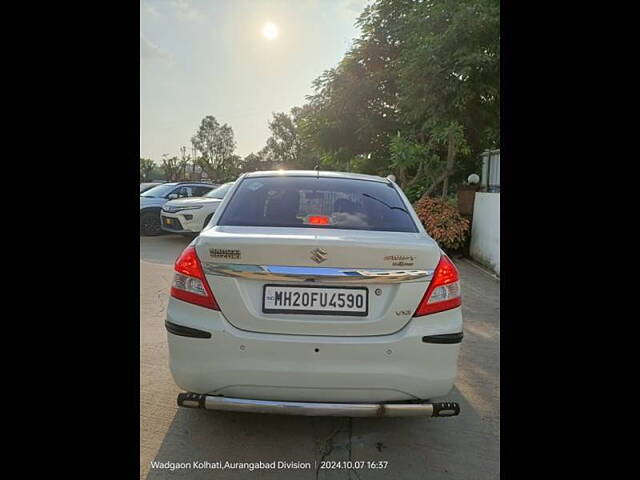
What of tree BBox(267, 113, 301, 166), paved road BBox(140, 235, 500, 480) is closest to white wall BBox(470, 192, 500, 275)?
paved road BBox(140, 235, 500, 480)

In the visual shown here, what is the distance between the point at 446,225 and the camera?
321 inches

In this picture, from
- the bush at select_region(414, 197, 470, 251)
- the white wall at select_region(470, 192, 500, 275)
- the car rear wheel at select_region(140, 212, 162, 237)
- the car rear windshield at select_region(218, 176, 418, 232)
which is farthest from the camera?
the car rear wheel at select_region(140, 212, 162, 237)

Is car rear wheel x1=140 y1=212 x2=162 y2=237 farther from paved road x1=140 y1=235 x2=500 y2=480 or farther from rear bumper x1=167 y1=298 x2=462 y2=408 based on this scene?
rear bumper x1=167 y1=298 x2=462 y2=408

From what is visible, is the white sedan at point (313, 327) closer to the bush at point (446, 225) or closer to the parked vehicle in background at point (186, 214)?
the bush at point (446, 225)

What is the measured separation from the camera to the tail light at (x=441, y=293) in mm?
2043

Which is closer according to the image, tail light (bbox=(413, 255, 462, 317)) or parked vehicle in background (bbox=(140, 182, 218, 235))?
tail light (bbox=(413, 255, 462, 317))

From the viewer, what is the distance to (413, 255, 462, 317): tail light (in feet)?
6.70

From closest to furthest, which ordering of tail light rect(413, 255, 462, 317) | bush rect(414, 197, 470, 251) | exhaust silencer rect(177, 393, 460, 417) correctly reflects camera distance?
exhaust silencer rect(177, 393, 460, 417)
tail light rect(413, 255, 462, 317)
bush rect(414, 197, 470, 251)

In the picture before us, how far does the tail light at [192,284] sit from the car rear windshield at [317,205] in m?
0.33

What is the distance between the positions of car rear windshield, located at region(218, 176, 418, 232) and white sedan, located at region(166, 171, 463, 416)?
0.31 meters

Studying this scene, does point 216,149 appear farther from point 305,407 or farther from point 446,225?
point 305,407
